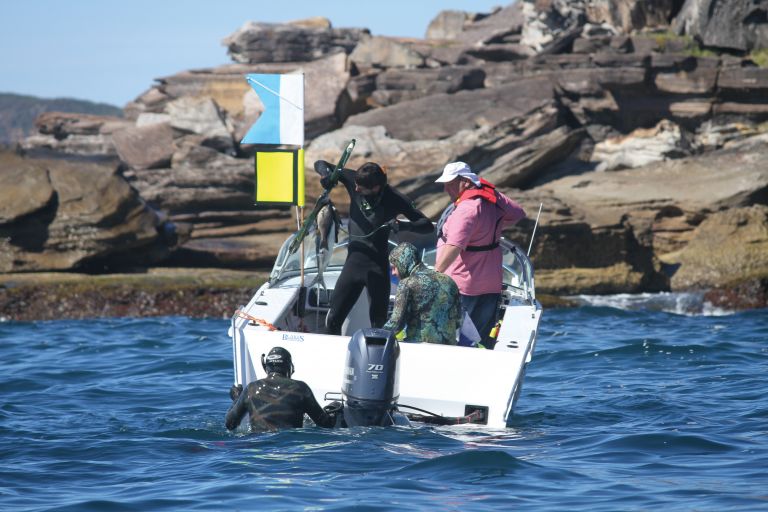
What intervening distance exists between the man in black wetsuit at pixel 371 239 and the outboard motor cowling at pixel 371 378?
1286 millimetres

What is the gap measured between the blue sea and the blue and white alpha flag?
8.22 feet

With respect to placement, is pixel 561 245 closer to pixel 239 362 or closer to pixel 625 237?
pixel 625 237

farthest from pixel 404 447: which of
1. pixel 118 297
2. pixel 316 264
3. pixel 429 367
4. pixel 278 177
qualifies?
pixel 118 297

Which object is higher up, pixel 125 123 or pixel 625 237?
pixel 125 123

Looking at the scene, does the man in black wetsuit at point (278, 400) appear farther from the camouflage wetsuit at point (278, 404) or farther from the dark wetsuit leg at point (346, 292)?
the dark wetsuit leg at point (346, 292)

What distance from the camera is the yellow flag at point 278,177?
10.1m

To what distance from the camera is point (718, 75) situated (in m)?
25.5

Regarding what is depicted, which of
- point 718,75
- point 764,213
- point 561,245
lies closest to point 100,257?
point 561,245

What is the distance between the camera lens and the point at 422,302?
8453 mm

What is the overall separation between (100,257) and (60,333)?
3.30 meters

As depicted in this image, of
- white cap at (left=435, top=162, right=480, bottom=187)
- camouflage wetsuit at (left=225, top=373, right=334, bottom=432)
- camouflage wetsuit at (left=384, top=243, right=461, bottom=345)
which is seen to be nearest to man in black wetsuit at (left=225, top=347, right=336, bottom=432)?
camouflage wetsuit at (left=225, top=373, right=334, bottom=432)

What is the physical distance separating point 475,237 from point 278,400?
228 centimetres

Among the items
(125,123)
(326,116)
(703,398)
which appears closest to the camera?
(703,398)

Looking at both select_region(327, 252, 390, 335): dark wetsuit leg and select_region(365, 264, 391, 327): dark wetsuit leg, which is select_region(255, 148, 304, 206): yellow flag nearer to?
select_region(327, 252, 390, 335): dark wetsuit leg
